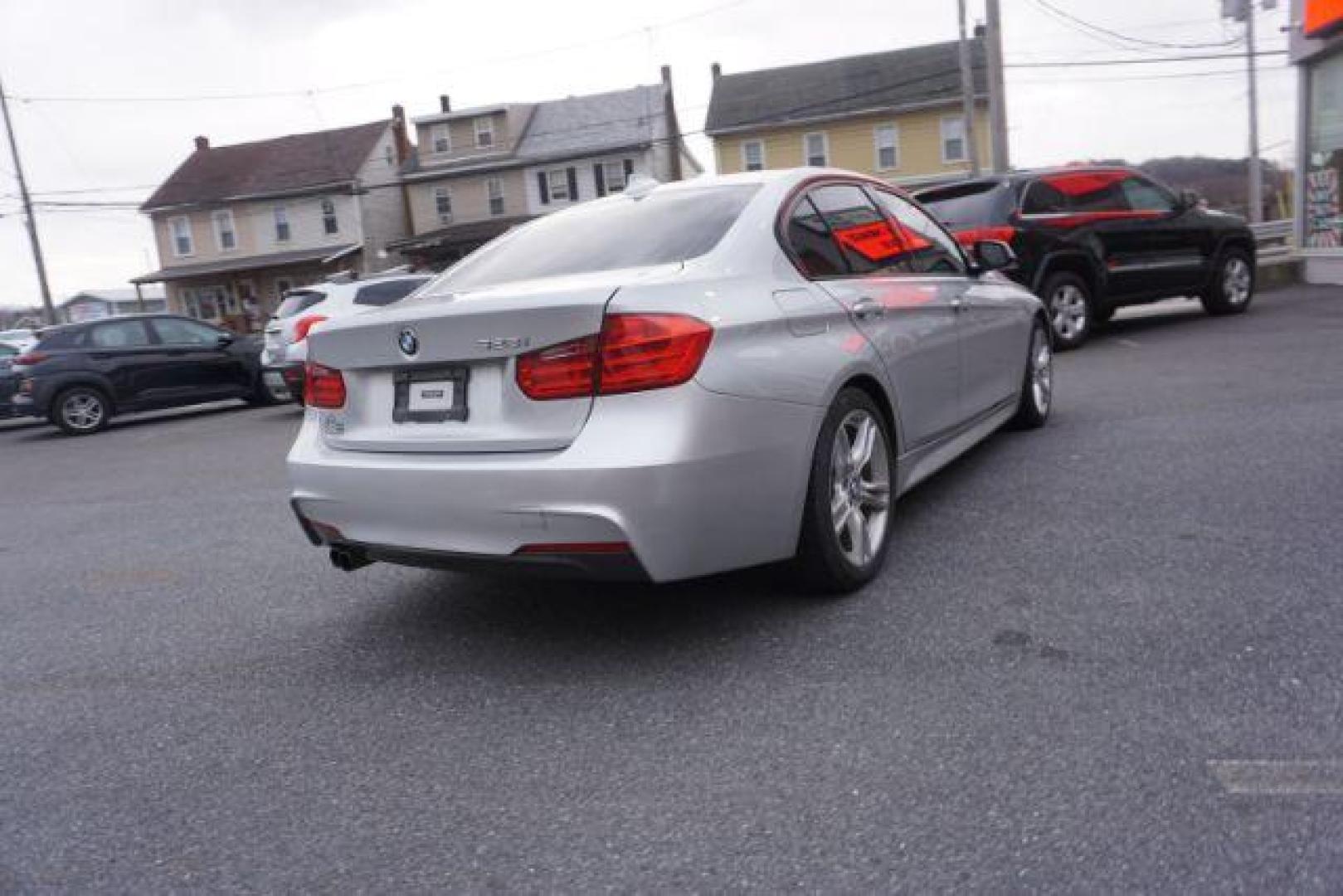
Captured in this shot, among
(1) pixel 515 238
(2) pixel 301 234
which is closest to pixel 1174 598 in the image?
(1) pixel 515 238

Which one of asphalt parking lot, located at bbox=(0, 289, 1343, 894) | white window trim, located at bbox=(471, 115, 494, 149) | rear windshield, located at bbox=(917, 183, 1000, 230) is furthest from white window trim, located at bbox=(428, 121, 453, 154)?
asphalt parking lot, located at bbox=(0, 289, 1343, 894)

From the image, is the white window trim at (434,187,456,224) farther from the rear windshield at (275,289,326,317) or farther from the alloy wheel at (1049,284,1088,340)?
the alloy wheel at (1049,284,1088,340)

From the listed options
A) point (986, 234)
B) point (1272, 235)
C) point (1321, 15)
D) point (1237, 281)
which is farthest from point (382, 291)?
point (1272, 235)

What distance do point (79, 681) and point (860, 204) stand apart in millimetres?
3510

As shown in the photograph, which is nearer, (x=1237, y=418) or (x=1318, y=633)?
(x=1318, y=633)

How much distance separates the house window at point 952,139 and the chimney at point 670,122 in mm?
9803

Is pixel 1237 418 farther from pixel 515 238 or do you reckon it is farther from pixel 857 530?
pixel 515 238

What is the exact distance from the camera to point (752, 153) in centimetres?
3706

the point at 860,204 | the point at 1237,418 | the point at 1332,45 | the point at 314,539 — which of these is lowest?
the point at 1237,418

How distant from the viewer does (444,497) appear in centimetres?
297

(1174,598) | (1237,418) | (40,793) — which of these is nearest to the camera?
(40,793)

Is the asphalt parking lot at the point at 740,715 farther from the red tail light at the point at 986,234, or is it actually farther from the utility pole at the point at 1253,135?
the utility pole at the point at 1253,135

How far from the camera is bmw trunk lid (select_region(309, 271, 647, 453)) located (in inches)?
113

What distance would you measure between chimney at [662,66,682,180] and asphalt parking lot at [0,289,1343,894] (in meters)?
35.4
